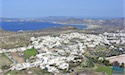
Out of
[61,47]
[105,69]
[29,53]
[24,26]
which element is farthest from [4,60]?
[24,26]

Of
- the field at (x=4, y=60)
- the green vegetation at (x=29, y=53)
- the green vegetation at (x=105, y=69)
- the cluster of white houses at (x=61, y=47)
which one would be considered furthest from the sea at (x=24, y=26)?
the green vegetation at (x=105, y=69)

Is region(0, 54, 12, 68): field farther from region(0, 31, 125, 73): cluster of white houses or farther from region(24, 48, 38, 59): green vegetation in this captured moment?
region(24, 48, 38, 59): green vegetation

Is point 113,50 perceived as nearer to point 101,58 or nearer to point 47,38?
point 101,58

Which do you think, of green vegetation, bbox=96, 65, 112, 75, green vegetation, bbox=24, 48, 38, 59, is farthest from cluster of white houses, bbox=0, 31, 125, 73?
green vegetation, bbox=96, 65, 112, 75

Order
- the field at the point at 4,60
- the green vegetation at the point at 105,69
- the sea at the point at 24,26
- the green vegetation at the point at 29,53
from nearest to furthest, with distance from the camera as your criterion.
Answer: the green vegetation at the point at 105,69 < the field at the point at 4,60 < the green vegetation at the point at 29,53 < the sea at the point at 24,26

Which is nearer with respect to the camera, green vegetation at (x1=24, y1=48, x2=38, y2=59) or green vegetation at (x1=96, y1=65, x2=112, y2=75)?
green vegetation at (x1=96, y1=65, x2=112, y2=75)

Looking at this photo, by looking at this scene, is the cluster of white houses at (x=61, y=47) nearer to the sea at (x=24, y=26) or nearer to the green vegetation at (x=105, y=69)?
the green vegetation at (x=105, y=69)

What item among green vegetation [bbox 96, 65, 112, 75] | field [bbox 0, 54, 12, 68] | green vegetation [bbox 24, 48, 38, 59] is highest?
green vegetation [bbox 24, 48, 38, 59]

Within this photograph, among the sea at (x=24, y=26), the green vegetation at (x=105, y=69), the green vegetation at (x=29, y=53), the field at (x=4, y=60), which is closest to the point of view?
Answer: the green vegetation at (x=105, y=69)

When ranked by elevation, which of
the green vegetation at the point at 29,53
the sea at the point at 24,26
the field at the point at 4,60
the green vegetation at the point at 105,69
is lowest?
the green vegetation at the point at 105,69

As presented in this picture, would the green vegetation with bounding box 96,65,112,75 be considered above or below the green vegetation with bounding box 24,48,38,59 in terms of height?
below
